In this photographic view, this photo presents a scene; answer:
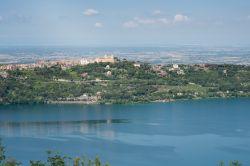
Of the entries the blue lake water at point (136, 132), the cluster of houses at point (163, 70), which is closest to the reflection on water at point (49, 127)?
the blue lake water at point (136, 132)

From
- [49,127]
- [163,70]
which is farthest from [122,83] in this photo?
[49,127]

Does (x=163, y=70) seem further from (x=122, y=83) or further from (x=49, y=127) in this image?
(x=49, y=127)

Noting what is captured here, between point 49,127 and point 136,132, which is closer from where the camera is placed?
point 136,132

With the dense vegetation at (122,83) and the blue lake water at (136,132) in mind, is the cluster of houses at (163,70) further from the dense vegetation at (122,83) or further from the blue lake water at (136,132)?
the blue lake water at (136,132)

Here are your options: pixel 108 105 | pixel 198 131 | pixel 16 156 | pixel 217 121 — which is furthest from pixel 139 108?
pixel 16 156

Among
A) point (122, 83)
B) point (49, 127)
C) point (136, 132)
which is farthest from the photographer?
point (122, 83)
